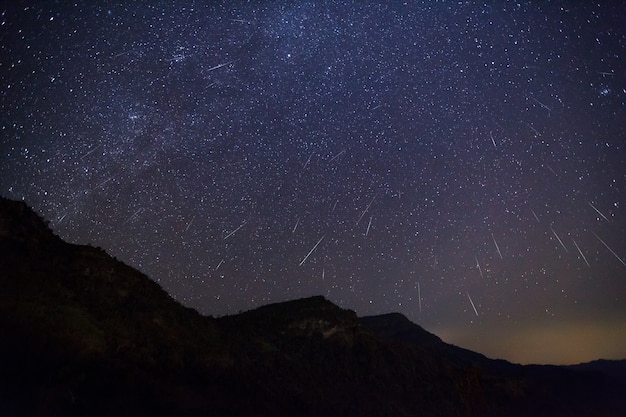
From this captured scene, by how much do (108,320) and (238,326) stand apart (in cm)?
2815

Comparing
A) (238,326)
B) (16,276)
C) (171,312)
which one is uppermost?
(16,276)

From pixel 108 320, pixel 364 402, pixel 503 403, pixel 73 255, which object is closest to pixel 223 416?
pixel 108 320

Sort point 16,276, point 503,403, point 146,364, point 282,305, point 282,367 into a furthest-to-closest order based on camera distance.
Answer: point 503,403
point 282,305
point 282,367
point 146,364
point 16,276

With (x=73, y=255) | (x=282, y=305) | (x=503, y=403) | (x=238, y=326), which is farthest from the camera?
(x=503, y=403)

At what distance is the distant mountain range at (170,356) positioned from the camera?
43281mm

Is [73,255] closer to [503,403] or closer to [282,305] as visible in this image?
[282,305]

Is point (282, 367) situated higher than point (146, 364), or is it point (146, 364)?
point (146, 364)

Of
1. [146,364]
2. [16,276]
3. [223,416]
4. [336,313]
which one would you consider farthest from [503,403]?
[16,276]

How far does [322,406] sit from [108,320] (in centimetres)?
3256

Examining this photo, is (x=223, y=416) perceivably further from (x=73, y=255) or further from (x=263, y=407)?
(x=73, y=255)

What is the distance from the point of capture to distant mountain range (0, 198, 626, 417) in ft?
142

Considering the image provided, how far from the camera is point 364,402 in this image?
3140 inches

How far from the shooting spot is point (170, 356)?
60562 mm

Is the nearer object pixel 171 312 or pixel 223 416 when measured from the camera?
pixel 223 416
